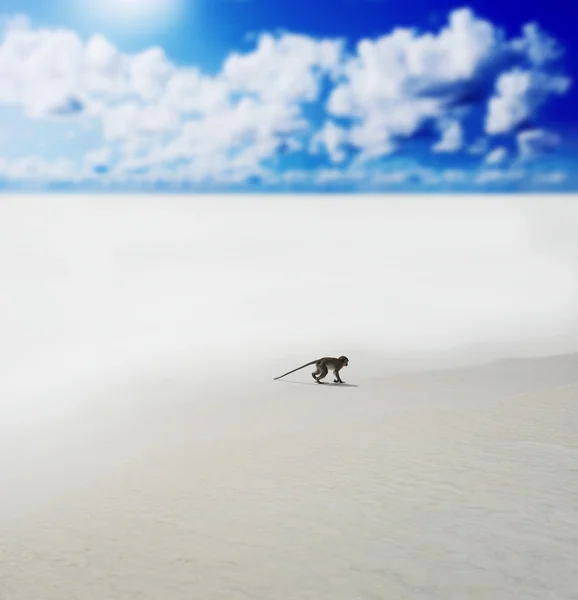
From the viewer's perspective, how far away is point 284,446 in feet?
24.4

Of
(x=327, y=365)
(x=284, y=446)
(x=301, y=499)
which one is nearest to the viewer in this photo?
(x=301, y=499)

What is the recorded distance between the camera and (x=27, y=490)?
6.34 m

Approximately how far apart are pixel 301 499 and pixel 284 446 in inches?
52.6

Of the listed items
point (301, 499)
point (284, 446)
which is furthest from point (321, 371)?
point (301, 499)

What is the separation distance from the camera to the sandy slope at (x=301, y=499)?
16.0ft

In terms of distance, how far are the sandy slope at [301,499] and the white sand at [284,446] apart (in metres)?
0.02

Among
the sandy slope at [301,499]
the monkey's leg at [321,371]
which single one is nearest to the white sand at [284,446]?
the sandy slope at [301,499]

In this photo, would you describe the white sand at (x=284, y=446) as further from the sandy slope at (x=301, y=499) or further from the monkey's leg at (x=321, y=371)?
the monkey's leg at (x=321, y=371)

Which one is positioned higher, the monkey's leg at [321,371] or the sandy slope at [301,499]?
the monkey's leg at [321,371]

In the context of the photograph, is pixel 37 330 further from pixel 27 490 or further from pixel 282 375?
pixel 27 490

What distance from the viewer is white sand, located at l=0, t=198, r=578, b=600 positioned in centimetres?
501

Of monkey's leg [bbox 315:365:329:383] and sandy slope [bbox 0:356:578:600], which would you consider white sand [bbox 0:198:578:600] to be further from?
monkey's leg [bbox 315:365:329:383]

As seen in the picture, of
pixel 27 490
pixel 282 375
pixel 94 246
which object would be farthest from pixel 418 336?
pixel 94 246

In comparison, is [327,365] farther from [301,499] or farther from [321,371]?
[301,499]
